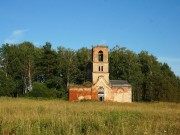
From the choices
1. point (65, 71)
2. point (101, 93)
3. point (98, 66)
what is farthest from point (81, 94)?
point (65, 71)

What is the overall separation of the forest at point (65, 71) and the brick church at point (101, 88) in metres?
5.79

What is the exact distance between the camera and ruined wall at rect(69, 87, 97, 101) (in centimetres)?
5319

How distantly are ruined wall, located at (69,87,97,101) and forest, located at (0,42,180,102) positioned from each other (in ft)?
18.0

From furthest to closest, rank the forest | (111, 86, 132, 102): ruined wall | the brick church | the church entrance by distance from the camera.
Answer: the forest, (111, 86, 132, 102): ruined wall, the church entrance, the brick church

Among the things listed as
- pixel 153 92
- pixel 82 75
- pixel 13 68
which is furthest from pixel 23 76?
pixel 153 92

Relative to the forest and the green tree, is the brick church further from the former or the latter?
the green tree

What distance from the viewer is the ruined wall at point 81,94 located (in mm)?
53188

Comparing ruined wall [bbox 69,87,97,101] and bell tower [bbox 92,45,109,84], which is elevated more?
bell tower [bbox 92,45,109,84]

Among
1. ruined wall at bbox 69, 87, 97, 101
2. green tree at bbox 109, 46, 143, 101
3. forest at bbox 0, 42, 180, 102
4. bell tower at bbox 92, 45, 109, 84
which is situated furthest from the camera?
green tree at bbox 109, 46, 143, 101

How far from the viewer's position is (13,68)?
66875mm

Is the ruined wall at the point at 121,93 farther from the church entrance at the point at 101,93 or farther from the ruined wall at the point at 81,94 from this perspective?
the ruined wall at the point at 81,94

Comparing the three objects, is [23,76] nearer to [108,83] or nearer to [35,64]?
[35,64]

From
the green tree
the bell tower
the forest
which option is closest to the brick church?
the bell tower

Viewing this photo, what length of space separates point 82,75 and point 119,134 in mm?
61548
